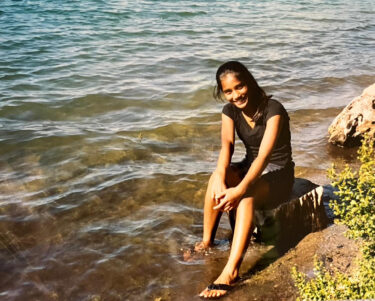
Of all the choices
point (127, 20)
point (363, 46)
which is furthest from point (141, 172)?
point (127, 20)

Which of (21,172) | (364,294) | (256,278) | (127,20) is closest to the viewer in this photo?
(364,294)

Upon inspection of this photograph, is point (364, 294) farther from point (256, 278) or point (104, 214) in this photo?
point (104, 214)

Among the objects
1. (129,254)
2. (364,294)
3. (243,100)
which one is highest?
(243,100)

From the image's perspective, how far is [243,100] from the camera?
4406 mm

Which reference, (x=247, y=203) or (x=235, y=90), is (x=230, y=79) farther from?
(x=247, y=203)

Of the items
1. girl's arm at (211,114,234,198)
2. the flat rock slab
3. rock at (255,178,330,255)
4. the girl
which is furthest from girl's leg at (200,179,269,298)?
rock at (255,178,330,255)

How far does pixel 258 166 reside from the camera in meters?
4.16

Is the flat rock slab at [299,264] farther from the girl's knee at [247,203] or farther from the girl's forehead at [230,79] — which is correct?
the girl's forehead at [230,79]

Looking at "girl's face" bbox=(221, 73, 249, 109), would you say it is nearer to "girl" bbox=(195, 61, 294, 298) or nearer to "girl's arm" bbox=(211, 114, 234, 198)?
"girl" bbox=(195, 61, 294, 298)

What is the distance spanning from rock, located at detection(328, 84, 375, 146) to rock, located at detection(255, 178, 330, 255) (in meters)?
2.41

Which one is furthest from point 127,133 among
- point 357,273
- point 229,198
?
point 357,273

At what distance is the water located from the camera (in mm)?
4453

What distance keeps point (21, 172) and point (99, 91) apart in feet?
12.7

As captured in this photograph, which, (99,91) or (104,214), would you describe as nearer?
(104,214)
